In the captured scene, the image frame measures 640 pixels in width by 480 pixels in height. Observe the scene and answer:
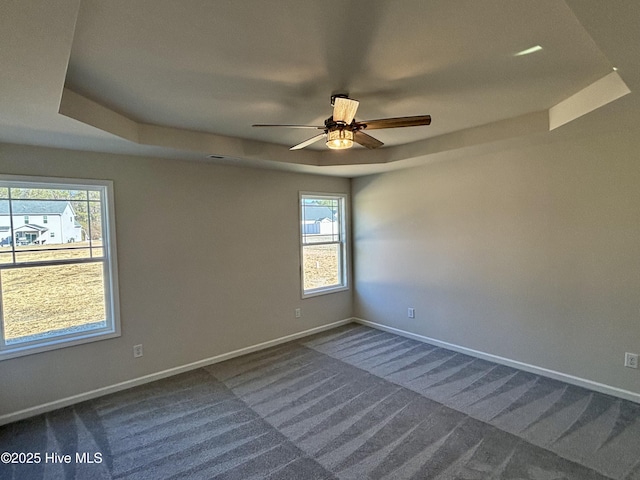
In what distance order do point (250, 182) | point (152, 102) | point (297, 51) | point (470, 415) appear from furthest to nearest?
1. point (250, 182)
2. point (470, 415)
3. point (152, 102)
4. point (297, 51)

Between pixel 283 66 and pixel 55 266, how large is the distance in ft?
9.29

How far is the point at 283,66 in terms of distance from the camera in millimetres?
2006

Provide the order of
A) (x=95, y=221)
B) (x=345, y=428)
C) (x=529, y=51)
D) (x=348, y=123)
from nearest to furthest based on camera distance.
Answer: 1. (x=529, y=51)
2. (x=348, y=123)
3. (x=345, y=428)
4. (x=95, y=221)

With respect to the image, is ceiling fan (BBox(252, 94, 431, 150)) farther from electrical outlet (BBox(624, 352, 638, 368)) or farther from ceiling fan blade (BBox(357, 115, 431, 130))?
electrical outlet (BBox(624, 352, 638, 368))

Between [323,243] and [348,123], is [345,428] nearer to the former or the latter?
[348,123]

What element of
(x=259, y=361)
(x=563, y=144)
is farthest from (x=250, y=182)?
(x=563, y=144)

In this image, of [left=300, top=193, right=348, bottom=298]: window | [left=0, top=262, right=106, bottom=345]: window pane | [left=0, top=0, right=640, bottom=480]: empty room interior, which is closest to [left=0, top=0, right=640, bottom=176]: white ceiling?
[left=0, top=0, right=640, bottom=480]: empty room interior

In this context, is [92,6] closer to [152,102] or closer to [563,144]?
[152,102]

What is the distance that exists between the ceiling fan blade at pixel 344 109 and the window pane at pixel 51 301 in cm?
278

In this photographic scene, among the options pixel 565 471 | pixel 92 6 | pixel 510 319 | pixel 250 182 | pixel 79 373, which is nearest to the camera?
pixel 92 6

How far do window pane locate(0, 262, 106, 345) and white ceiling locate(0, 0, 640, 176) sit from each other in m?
1.18

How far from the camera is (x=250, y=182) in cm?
433

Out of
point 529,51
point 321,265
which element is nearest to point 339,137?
point 529,51

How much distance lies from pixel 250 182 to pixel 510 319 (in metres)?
3.46
